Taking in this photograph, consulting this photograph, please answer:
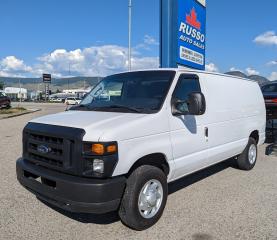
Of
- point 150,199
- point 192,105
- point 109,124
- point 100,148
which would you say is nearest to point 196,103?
point 192,105

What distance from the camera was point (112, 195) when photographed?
3830 mm

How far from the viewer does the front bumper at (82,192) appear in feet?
12.2

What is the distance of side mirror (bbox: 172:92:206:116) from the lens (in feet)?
15.0

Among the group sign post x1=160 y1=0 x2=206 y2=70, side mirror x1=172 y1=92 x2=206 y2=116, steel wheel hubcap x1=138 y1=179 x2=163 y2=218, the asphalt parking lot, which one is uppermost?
sign post x1=160 y1=0 x2=206 y2=70

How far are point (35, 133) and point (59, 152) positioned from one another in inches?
24.0

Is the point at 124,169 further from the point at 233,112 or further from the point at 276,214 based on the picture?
the point at 233,112

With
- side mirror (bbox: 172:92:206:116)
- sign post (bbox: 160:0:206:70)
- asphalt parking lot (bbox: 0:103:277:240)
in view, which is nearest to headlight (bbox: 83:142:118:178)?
asphalt parking lot (bbox: 0:103:277:240)

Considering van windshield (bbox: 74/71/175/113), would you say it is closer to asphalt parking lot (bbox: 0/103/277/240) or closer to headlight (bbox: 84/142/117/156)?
headlight (bbox: 84/142/117/156)

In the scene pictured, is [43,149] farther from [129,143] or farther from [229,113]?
[229,113]

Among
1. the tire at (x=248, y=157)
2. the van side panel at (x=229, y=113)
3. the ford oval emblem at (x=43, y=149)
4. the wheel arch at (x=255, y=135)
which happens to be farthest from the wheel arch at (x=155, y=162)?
the wheel arch at (x=255, y=135)

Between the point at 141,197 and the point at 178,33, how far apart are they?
7.32 meters

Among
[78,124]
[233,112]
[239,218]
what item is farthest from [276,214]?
[78,124]

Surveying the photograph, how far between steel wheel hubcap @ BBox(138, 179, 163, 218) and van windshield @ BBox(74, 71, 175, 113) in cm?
100

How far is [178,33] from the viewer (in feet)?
34.1
